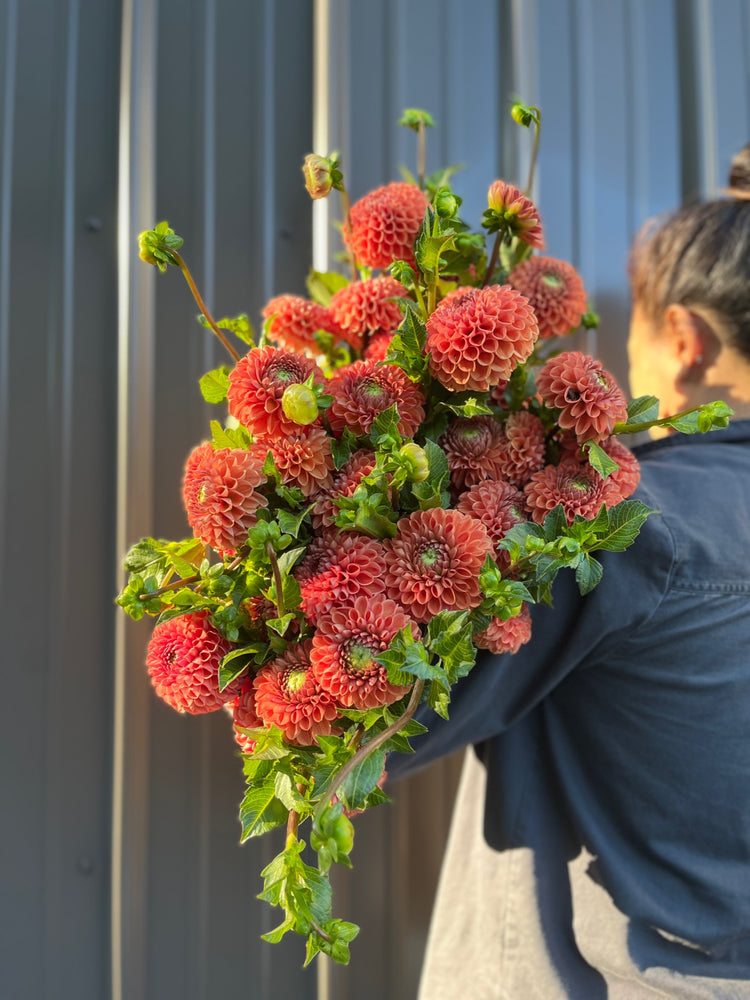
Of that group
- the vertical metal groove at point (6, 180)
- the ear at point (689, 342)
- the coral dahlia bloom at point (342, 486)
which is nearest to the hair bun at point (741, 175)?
the ear at point (689, 342)

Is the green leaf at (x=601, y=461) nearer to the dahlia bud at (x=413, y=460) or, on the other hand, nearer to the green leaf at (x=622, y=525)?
the green leaf at (x=622, y=525)

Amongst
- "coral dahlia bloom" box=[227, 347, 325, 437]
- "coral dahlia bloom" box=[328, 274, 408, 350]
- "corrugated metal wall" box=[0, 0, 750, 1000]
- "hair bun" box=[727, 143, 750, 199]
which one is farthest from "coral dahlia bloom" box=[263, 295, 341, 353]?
"hair bun" box=[727, 143, 750, 199]

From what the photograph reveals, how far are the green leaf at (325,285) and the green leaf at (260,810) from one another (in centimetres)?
44

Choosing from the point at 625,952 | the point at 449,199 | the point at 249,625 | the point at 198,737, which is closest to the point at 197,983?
the point at 198,737

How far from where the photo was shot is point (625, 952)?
2.43 feet

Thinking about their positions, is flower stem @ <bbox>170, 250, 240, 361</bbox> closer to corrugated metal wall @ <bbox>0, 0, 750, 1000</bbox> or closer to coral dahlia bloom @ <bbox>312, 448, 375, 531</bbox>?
coral dahlia bloom @ <bbox>312, 448, 375, 531</bbox>

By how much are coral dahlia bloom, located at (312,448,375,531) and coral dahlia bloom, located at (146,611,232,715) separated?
104mm

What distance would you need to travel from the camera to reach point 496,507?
1.83ft

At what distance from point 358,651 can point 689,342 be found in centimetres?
57

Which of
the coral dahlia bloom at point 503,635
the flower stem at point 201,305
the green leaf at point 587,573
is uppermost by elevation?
the flower stem at point 201,305

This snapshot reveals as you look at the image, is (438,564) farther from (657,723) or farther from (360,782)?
(657,723)

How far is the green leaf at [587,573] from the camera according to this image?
54cm

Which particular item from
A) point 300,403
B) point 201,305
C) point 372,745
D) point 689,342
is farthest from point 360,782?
point 689,342

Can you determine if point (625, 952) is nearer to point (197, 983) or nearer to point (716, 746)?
point (716, 746)
